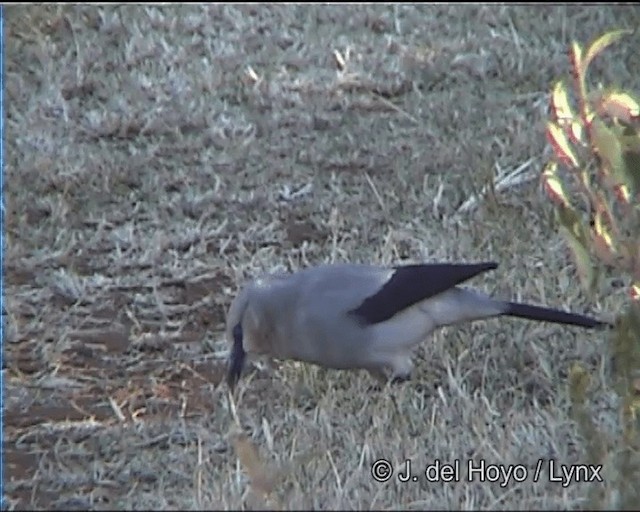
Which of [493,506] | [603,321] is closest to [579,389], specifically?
[493,506]

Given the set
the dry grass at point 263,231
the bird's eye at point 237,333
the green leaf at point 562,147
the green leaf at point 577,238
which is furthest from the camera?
the bird's eye at point 237,333

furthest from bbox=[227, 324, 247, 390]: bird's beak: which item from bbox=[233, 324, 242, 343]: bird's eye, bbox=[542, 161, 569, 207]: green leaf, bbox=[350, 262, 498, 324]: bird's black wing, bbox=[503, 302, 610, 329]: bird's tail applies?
bbox=[542, 161, 569, 207]: green leaf

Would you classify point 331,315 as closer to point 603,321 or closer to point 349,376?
point 349,376

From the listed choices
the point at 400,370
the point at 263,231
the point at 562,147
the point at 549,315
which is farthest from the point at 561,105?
the point at 263,231

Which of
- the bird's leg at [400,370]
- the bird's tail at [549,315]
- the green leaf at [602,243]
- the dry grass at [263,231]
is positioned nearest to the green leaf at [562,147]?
the green leaf at [602,243]

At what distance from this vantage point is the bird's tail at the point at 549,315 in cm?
448

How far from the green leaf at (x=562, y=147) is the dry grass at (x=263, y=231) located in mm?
635

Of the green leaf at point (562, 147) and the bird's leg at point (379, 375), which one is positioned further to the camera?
the bird's leg at point (379, 375)

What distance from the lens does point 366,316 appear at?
4.54 metres

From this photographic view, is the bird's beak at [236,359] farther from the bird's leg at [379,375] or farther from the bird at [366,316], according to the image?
the bird's leg at [379,375]

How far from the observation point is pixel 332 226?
5.70 metres

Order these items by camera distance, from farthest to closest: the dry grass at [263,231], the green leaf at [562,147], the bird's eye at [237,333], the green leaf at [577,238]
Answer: the bird's eye at [237,333] → the dry grass at [263,231] → the green leaf at [562,147] → the green leaf at [577,238]

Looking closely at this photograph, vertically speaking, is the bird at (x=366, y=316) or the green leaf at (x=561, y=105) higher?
the green leaf at (x=561, y=105)

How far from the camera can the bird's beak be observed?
4543mm
